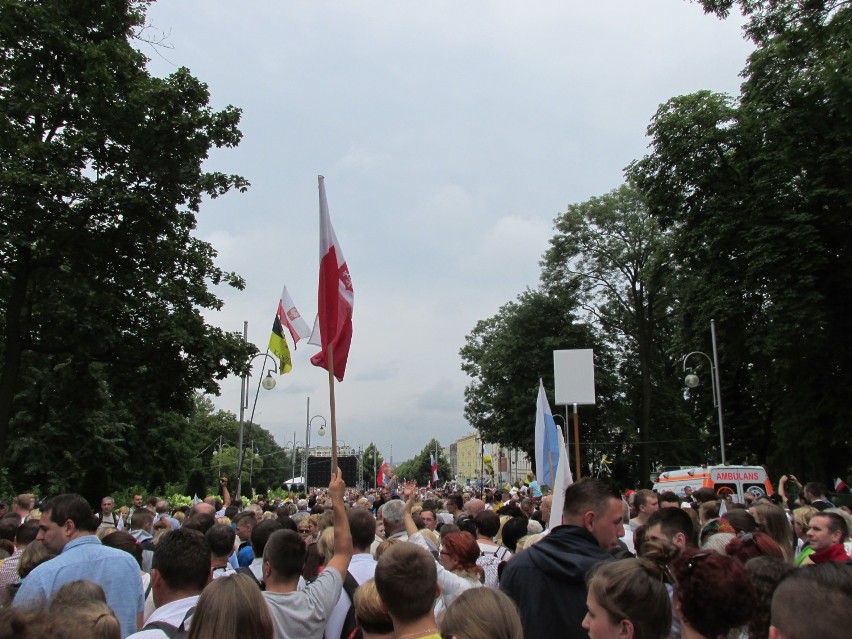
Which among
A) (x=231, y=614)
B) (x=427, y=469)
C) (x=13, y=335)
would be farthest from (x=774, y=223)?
(x=427, y=469)

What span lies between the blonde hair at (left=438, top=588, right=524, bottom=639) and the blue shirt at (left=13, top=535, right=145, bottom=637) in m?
2.83

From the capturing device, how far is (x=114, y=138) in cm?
1775

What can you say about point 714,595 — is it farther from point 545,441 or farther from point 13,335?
point 13,335

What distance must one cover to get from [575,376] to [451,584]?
250 inches

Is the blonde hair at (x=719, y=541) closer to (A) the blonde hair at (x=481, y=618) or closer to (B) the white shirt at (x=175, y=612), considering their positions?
(A) the blonde hair at (x=481, y=618)

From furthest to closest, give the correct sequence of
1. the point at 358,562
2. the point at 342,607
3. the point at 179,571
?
the point at 358,562, the point at 342,607, the point at 179,571

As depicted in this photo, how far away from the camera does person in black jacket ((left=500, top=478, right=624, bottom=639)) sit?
3744 mm

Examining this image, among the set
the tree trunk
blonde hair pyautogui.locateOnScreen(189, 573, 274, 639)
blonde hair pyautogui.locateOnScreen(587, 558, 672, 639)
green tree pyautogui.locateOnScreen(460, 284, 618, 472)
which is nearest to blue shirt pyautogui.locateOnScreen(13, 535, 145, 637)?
blonde hair pyautogui.locateOnScreen(189, 573, 274, 639)

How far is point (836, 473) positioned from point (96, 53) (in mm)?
26806

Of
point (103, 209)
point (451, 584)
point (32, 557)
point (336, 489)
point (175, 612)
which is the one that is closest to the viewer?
point (175, 612)

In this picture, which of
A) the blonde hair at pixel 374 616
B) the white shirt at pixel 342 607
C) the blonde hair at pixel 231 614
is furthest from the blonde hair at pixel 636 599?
the white shirt at pixel 342 607

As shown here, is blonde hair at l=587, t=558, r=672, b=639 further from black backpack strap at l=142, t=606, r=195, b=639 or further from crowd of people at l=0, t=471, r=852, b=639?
black backpack strap at l=142, t=606, r=195, b=639

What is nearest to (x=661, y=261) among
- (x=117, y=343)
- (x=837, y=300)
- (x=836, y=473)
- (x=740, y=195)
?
(x=740, y=195)

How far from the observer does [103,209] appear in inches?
690
